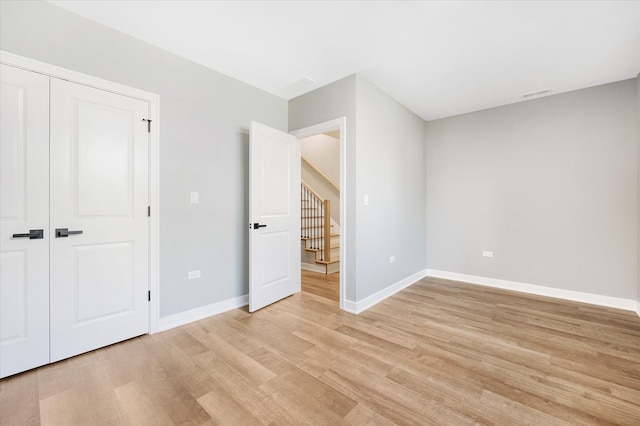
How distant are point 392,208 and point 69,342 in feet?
11.8

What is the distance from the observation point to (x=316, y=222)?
211 inches

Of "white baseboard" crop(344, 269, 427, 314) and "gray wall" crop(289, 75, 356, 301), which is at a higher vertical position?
"gray wall" crop(289, 75, 356, 301)

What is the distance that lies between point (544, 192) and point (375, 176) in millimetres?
2429

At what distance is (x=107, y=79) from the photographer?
222 centimetres

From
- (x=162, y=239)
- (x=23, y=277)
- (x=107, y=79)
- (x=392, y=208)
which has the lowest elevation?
(x=23, y=277)

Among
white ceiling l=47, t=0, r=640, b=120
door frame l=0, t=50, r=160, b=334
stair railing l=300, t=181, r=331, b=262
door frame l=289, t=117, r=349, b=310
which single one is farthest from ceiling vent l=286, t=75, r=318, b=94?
stair railing l=300, t=181, r=331, b=262

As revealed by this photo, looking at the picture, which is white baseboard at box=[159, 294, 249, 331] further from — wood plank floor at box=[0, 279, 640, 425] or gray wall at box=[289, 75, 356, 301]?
gray wall at box=[289, 75, 356, 301]

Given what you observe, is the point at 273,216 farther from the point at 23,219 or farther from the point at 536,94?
the point at 536,94

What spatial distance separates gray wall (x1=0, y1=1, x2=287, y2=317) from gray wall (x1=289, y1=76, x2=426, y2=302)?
3.41 ft

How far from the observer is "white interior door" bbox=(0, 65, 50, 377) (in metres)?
1.80

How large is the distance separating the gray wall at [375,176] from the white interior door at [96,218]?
2041mm

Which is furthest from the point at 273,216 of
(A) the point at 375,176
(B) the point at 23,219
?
(B) the point at 23,219

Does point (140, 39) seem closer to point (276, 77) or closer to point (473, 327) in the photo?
point (276, 77)

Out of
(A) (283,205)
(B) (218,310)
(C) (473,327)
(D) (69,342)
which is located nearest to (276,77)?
(A) (283,205)
